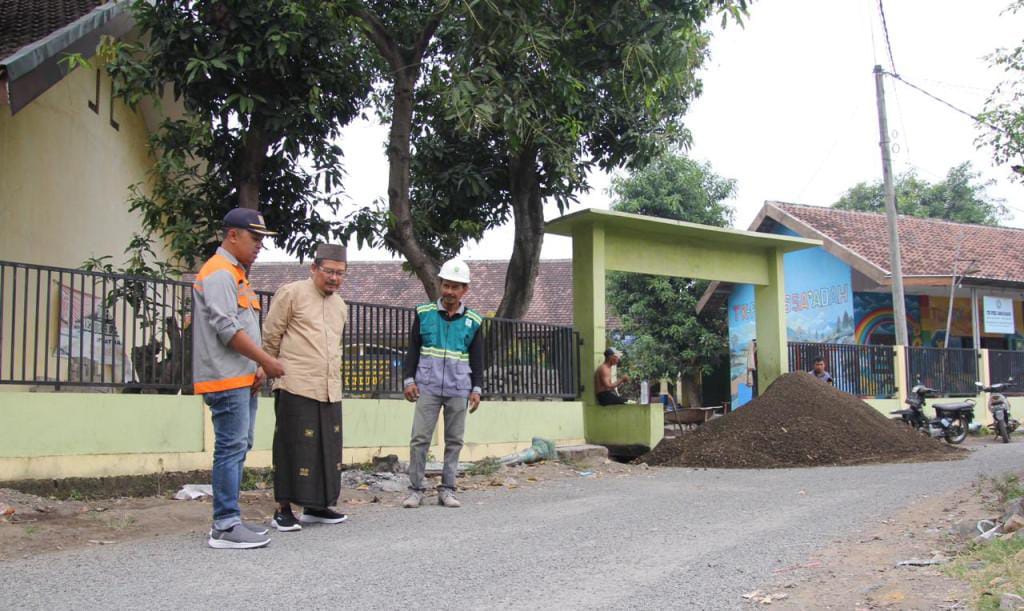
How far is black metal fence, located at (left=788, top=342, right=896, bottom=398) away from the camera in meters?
16.9

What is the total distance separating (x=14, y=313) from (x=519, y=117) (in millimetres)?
5033

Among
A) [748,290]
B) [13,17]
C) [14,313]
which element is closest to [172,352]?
[14,313]

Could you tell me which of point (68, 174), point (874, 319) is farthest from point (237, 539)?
point (874, 319)

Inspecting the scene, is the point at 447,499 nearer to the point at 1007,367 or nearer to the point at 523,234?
the point at 523,234

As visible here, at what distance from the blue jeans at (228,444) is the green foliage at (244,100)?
4554 millimetres

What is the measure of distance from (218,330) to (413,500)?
268cm

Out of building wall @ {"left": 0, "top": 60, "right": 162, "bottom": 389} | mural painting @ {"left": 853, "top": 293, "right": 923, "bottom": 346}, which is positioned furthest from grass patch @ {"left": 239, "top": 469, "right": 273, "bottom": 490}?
mural painting @ {"left": 853, "top": 293, "right": 923, "bottom": 346}

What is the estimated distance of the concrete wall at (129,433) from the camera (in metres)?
7.18

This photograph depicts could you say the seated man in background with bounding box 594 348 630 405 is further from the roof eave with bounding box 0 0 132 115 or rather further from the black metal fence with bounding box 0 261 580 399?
the roof eave with bounding box 0 0 132 115

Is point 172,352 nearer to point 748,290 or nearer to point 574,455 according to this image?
point 574,455

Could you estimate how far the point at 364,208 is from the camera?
10.8m

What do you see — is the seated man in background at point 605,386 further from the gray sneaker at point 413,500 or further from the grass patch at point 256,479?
the gray sneaker at point 413,500

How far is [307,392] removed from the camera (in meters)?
5.87

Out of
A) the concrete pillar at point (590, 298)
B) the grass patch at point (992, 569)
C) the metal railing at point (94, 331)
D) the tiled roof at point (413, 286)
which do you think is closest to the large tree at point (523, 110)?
the concrete pillar at point (590, 298)
